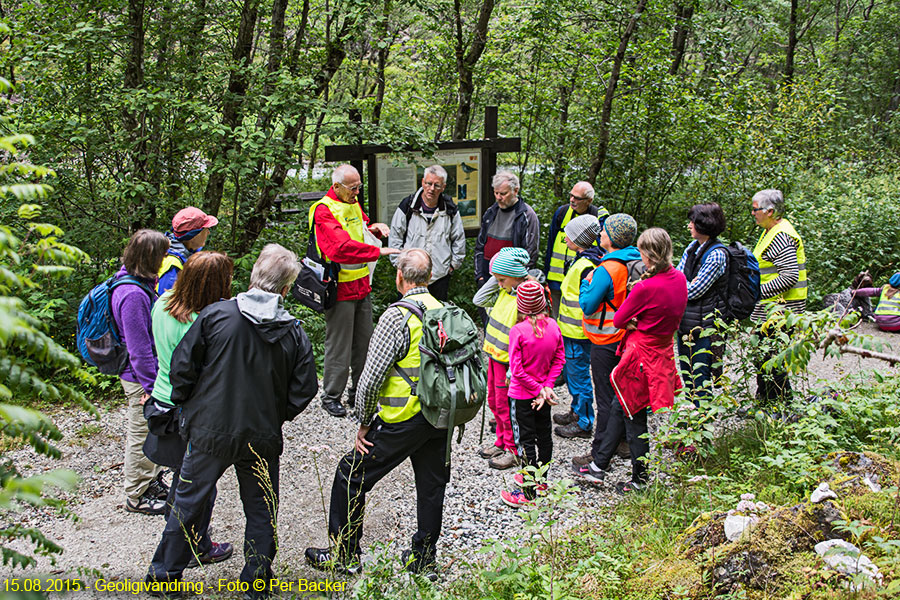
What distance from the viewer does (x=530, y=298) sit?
4.59 metres

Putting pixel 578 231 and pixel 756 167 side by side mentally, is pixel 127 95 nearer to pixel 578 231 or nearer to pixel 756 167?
pixel 578 231

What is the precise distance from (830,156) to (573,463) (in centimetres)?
1385

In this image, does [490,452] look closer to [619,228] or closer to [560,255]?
[619,228]

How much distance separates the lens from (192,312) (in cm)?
371

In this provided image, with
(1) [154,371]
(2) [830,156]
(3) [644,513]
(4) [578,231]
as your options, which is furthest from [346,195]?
(2) [830,156]

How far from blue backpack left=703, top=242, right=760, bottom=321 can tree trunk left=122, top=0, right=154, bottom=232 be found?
536 centimetres

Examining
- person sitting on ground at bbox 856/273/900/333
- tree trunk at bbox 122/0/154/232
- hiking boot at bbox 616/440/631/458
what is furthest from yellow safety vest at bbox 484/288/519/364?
person sitting on ground at bbox 856/273/900/333

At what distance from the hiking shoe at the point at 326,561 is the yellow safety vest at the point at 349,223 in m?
2.60

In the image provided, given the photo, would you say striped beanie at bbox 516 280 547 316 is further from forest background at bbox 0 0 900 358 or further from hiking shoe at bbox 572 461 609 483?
forest background at bbox 0 0 900 358

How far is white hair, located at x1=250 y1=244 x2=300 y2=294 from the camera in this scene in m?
3.55

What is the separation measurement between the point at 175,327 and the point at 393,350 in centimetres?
122

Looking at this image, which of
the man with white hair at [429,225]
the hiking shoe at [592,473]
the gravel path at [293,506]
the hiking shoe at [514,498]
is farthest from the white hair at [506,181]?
the hiking shoe at [514,498]

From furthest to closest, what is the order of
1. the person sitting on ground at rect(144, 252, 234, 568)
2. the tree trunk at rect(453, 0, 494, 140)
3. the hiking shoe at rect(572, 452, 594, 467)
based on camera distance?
the tree trunk at rect(453, 0, 494, 140) → the hiking shoe at rect(572, 452, 594, 467) → the person sitting on ground at rect(144, 252, 234, 568)

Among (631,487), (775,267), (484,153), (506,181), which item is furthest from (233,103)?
(775,267)
